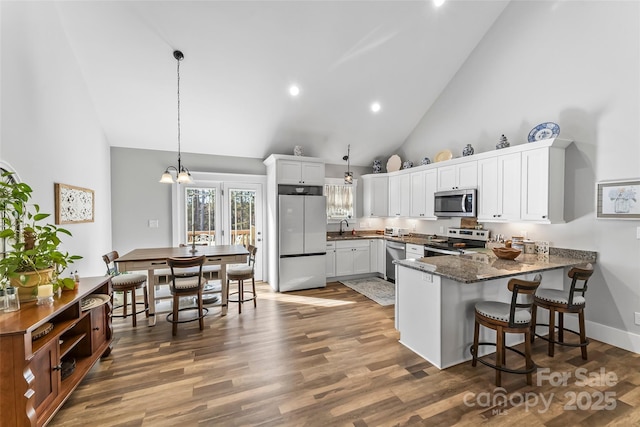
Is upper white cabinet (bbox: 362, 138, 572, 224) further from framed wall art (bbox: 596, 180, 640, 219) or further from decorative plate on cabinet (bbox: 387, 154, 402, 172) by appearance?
decorative plate on cabinet (bbox: 387, 154, 402, 172)

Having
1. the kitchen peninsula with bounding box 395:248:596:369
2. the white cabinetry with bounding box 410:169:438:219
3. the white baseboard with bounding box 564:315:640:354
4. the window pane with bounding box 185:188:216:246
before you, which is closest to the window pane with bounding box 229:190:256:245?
the window pane with bounding box 185:188:216:246

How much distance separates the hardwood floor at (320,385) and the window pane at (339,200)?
305cm

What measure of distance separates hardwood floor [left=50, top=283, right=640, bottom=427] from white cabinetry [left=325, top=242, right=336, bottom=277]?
2110 millimetres

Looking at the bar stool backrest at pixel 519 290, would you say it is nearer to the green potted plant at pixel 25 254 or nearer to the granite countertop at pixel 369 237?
the granite countertop at pixel 369 237

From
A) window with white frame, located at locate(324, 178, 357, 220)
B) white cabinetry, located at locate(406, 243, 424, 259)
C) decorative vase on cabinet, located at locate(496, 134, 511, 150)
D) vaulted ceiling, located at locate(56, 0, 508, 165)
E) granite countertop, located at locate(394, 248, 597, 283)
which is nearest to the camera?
granite countertop, located at locate(394, 248, 597, 283)

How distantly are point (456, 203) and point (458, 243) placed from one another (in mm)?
636

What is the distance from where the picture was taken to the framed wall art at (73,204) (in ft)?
9.75

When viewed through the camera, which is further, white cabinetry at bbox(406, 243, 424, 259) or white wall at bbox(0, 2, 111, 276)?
white cabinetry at bbox(406, 243, 424, 259)

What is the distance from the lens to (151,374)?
2473mm

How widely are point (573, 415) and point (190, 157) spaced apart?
19.3ft

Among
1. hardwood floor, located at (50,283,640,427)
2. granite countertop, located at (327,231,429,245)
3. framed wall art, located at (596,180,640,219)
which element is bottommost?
hardwood floor, located at (50,283,640,427)

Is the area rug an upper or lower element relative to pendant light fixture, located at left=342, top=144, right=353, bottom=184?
lower

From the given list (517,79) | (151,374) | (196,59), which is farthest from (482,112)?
(151,374)

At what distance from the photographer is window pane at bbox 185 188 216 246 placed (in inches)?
204
